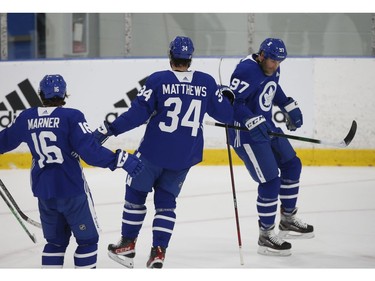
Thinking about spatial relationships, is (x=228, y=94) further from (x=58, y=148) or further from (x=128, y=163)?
(x=58, y=148)

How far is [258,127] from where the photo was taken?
4520mm

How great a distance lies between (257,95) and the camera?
4648 mm

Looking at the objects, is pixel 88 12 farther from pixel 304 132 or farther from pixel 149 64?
pixel 304 132

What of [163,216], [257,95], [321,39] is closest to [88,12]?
[321,39]

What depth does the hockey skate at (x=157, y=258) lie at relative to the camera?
4066 mm

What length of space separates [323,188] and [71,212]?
11.5 feet

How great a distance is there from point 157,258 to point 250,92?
3.63ft

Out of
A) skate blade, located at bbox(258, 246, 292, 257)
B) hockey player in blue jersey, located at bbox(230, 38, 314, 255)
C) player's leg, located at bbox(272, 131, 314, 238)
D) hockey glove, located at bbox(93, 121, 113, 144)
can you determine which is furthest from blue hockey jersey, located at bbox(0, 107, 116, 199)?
player's leg, located at bbox(272, 131, 314, 238)

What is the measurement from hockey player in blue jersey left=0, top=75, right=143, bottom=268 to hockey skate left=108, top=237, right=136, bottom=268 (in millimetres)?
590

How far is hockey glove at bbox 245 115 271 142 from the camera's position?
4504 millimetres

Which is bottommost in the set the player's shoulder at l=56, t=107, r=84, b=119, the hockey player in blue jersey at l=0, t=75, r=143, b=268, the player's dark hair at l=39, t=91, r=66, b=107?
the hockey player in blue jersey at l=0, t=75, r=143, b=268

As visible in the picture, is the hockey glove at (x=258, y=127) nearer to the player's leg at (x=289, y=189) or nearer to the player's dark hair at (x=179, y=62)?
the player's leg at (x=289, y=189)

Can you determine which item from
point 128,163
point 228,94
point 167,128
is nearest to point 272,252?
point 228,94

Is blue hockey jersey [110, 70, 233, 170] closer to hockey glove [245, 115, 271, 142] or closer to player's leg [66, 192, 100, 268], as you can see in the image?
hockey glove [245, 115, 271, 142]
